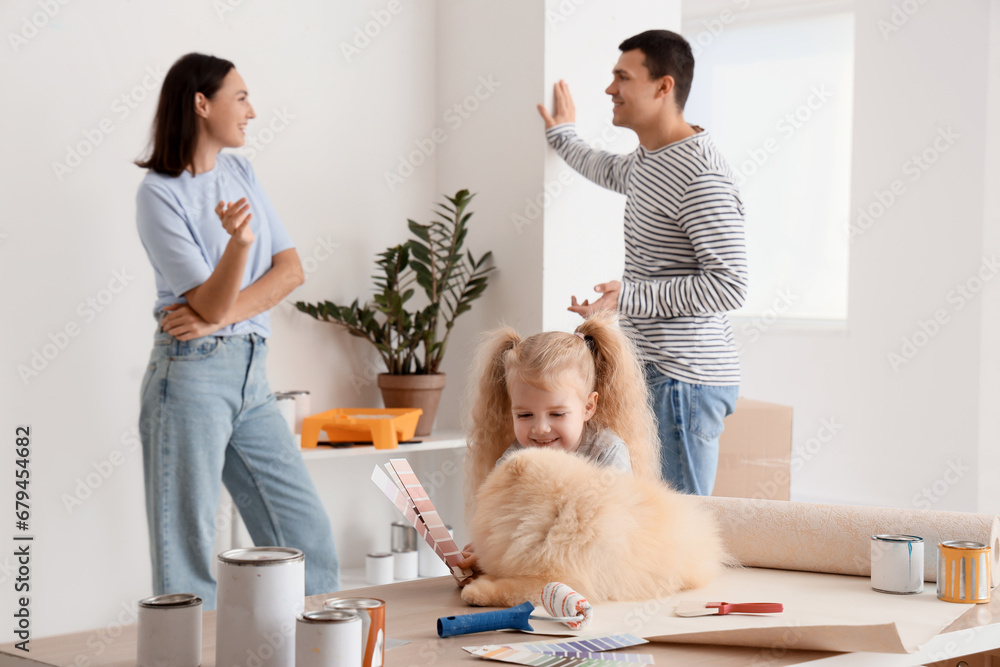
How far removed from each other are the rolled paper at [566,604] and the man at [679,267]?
3.53 ft

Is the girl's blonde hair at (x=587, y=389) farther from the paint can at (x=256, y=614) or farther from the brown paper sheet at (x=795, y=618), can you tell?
the paint can at (x=256, y=614)

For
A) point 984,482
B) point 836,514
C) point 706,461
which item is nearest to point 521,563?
point 836,514

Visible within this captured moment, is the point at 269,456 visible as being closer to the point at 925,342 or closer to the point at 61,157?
the point at 61,157

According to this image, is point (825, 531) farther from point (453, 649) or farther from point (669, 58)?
point (669, 58)

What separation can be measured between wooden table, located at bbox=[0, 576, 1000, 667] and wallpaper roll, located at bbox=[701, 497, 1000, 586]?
0.53ft

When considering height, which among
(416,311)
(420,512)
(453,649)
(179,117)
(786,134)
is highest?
(786,134)

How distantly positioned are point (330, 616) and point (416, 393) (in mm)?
2070

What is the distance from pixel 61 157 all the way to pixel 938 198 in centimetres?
387

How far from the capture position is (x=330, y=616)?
97 centimetres

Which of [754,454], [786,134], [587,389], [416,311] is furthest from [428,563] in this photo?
[786,134]

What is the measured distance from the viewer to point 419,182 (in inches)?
132

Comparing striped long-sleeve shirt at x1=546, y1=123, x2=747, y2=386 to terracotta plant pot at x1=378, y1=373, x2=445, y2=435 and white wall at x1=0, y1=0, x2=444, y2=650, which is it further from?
white wall at x1=0, y1=0, x2=444, y2=650

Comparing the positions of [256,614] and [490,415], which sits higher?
[490,415]

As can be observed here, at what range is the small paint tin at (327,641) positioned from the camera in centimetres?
95
